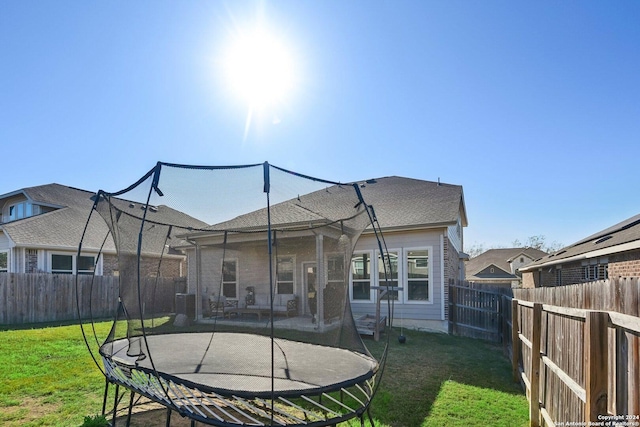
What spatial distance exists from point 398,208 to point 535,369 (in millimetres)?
7715

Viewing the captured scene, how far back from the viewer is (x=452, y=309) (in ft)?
30.8

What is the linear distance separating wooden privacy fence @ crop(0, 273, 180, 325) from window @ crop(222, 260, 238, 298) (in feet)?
9.44

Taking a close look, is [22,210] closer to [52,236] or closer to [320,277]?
[52,236]

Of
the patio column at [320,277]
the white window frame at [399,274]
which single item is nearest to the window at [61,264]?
the patio column at [320,277]

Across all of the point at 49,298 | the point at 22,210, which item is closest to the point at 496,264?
the point at 49,298

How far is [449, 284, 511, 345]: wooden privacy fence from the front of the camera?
7.76 meters

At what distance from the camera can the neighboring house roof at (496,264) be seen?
36125 millimetres

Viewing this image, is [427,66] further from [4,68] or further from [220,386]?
[4,68]

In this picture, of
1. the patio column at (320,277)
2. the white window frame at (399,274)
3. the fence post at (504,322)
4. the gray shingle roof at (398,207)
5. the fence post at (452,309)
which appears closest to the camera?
the patio column at (320,277)

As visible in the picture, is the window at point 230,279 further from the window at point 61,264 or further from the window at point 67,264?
the window at point 61,264

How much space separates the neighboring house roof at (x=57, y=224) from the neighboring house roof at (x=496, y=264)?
30664mm

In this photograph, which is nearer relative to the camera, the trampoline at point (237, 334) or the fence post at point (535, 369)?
the trampoline at point (237, 334)

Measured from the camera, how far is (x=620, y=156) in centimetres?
1163

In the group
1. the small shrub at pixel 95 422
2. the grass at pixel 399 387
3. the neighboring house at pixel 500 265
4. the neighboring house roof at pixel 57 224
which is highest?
the neighboring house roof at pixel 57 224
